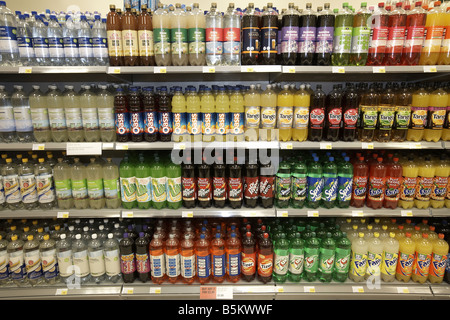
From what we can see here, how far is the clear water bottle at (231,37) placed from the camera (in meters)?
2.16

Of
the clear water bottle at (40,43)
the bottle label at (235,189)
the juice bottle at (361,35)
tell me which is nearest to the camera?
the juice bottle at (361,35)

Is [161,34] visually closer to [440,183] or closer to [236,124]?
[236,124]

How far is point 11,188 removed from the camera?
2.42 metres

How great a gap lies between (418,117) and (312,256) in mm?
1460

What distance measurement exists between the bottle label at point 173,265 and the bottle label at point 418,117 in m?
2.30

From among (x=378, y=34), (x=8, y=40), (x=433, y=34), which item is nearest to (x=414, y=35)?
(x=433, y=34)

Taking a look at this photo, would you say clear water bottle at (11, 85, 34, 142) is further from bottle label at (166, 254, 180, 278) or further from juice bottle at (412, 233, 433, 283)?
juice bottle at (412, 233, 433, 283)

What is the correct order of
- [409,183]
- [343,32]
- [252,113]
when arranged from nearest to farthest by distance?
[343,32]
[252,113]
[409,183]

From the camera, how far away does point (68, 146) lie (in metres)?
2.25

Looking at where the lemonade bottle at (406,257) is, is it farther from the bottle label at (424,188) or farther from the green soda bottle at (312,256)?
the green soda bottle at (312,256)

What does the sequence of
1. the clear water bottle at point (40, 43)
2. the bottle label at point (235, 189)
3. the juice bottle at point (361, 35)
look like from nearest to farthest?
the juice bottle at point (361, 35) → the clear water bottle at point (40, 43) → the bottle label at point (235, 189)

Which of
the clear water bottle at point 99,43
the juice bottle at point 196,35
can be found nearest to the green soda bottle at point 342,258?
the juice bottle at point 196,35

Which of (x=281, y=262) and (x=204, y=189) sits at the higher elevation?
(x=204, y=189)

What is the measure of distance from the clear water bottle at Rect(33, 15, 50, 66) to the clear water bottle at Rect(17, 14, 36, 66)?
0.13ft
